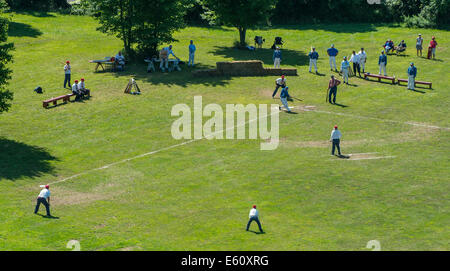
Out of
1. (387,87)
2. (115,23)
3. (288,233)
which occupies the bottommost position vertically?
(288,233)

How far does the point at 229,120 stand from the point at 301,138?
18.8ft

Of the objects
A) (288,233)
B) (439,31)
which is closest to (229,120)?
(288,233)

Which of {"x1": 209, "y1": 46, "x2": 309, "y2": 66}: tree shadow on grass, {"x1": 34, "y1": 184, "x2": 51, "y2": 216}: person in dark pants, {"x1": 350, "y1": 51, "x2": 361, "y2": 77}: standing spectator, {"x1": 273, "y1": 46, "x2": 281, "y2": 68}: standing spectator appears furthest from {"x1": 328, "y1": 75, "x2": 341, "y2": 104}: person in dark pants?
{"x1": 34, "y1": 184, "x2": 51, "y2": 216}: person in dark pants

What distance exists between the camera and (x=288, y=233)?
28109mm

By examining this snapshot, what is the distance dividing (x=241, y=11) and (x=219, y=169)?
98.5 ft

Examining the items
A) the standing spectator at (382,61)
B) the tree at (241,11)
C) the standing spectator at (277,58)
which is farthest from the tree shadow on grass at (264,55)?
the standing spectator at (382,61)

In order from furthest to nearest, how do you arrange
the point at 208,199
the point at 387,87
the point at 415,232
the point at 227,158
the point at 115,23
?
1. the point at 115,23
2. the point at 387,87
3. the point at 227,158
4. the point at 208,199
5. the point at 415,232

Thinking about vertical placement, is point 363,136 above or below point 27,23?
below

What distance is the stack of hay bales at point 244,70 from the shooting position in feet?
176

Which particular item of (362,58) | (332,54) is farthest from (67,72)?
(362,58)

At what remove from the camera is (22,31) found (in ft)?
223

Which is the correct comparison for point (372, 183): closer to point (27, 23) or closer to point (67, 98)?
point (67, 98)

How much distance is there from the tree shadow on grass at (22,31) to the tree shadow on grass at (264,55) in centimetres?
1909

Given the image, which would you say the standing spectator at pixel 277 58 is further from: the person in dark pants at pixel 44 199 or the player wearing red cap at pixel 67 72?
the person in dark pants at pixel 44 199
